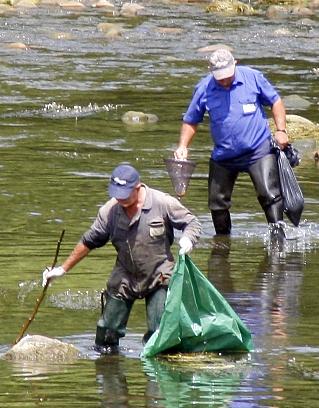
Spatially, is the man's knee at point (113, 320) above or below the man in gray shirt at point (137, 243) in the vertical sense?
below

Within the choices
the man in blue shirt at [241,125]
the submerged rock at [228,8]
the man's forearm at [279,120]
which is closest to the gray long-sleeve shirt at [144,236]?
the man in blue shirt at [241,125]

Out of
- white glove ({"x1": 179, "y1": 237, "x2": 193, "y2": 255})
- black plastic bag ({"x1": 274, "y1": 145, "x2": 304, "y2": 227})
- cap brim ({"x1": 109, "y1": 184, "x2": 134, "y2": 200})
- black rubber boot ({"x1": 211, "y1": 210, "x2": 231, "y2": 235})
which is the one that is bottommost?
black rubber boot ({"x1": 211, "y1": 210, "x2": 231, "y2": 235})

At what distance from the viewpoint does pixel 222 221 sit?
14.4 meters

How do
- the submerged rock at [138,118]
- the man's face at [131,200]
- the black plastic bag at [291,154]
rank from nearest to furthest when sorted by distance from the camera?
the man's face at [131,200], the black plastic bag at [291,154], the submerged rock at [138,118]

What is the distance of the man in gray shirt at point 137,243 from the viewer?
9.69m

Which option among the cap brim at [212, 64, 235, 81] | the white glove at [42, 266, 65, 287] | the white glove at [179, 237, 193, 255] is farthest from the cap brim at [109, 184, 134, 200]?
the cap brim at [212, 64, 235, 81]

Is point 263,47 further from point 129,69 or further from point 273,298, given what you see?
point 273,298

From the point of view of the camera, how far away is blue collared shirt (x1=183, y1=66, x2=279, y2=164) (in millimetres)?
13383

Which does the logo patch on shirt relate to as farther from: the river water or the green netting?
the green netting

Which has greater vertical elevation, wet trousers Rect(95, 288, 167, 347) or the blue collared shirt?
the blue collared shirt

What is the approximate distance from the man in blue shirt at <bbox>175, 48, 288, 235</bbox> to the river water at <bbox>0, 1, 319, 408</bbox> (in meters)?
0.65

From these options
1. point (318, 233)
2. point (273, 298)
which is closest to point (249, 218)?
point (318, 233)

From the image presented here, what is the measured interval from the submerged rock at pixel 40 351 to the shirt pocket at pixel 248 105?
13.2 ft

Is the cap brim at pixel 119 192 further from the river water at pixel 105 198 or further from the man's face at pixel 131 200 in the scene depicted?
the river water at pixel 105 198
